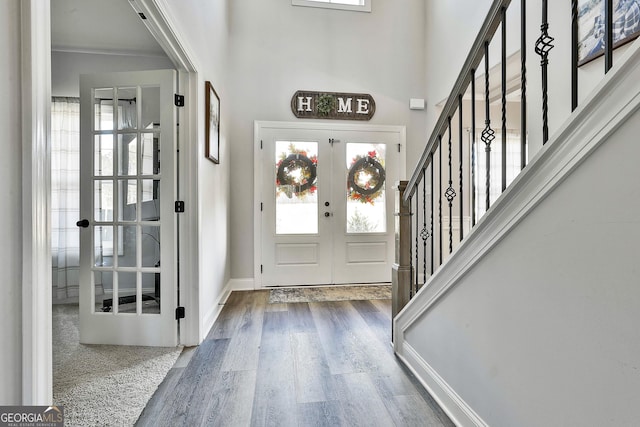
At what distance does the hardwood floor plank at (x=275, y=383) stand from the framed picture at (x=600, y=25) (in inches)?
109

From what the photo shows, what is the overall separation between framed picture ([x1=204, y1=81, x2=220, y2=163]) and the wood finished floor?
1460 millimetres

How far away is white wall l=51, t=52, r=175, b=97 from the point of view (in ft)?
10.1

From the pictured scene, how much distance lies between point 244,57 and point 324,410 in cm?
371

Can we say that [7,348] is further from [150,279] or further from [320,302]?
[320,302]

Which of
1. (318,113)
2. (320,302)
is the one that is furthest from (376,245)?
(318,113)

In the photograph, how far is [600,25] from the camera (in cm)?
199

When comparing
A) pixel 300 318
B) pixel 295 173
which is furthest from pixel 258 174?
pixel 300 318

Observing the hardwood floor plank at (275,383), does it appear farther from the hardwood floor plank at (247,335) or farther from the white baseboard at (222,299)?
the white baseboard at (222,299)

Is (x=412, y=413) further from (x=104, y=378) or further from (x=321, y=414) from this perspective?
(x=104, y=378)

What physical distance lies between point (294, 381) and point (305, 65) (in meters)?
3.47

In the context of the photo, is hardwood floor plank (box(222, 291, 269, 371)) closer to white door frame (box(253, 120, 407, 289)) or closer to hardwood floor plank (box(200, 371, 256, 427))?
hardwood floor plank (box(200, 371, 256, 427))

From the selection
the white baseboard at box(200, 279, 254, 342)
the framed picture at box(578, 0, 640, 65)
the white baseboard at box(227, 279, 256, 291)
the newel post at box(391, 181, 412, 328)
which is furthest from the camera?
the white baseboard at box(227, 279, 256, 291)

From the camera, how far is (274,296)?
348cm

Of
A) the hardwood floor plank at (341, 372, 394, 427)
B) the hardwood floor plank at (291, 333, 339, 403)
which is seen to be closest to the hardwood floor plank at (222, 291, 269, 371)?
the hardwood floor plank at (291, 333, 339, 403)
